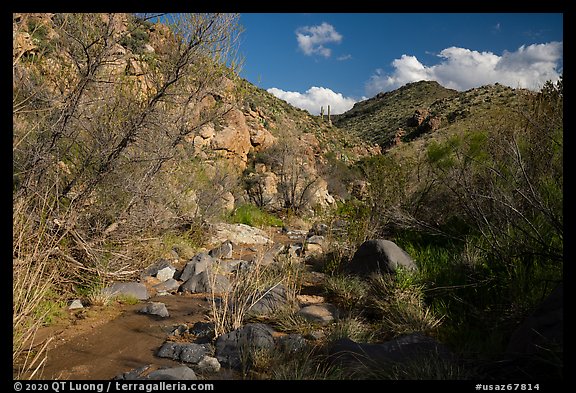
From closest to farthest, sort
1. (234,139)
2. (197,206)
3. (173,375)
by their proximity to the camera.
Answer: (173,375) → (197,206) → (234,139)

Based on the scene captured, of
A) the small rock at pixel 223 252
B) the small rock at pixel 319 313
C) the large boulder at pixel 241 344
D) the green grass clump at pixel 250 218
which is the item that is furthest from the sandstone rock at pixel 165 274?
the green grass clump at pixel 250 218

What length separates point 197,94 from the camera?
7.05 m

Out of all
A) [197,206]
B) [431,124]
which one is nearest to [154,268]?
[197,206]

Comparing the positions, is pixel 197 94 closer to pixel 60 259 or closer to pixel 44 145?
pixel 44 145

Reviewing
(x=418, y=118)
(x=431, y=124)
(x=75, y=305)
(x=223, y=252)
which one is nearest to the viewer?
(x=75, y=305)

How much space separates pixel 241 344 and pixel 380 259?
2.81 metres

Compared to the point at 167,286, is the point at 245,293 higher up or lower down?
higher up

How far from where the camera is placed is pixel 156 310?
524cm

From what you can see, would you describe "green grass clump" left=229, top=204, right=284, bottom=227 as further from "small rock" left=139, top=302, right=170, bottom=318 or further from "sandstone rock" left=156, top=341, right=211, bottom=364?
"sandstone rock" left=156, top=341, right=211, bottom=364

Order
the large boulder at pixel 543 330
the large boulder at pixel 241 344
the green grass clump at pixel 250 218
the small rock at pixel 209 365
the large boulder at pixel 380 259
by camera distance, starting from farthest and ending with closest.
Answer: the green grass clump at pixel 250 218 < the large boulder at pixel 380 259 < the large boulder at pixel 241 344 < the small rock at pixel 209 365 < the large boulder at pixel 543 330

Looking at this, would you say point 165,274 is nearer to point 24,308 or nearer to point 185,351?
point 185,351

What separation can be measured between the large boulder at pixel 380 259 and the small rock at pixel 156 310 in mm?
3014

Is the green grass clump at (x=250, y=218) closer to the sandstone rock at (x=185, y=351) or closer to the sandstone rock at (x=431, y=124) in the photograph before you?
the sandstone rock at (x=185, y=351)

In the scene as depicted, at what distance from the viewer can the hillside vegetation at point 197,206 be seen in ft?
12.5
